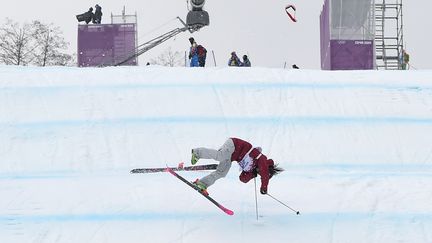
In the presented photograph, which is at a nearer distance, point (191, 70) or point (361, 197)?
point (361, 197)

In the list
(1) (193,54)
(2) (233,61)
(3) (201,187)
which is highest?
(1) (193,54)

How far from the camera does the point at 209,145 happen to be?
12375 millimetres

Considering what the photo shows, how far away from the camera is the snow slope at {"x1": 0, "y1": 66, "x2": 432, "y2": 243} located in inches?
342

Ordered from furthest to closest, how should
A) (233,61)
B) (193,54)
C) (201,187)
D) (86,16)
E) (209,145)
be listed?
(86,16) → (233,61) → (193,54) → (209,145) → (201,187)

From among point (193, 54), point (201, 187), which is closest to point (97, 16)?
point (193, 54)

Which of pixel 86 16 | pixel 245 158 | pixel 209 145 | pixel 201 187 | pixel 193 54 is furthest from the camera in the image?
pixel 86 16

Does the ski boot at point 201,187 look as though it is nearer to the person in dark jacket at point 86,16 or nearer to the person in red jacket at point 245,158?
the person in red jacket at point 245,158

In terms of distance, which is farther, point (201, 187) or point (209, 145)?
point (209, 145)

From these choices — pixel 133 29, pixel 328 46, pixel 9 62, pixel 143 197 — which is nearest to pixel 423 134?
pixel 143 197

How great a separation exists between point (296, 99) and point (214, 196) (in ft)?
16.3

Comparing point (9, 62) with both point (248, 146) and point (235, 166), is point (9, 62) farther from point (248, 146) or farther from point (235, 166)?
point (248, 146)

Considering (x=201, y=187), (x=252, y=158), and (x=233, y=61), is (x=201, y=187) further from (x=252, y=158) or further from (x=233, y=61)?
(x=233, y=61)

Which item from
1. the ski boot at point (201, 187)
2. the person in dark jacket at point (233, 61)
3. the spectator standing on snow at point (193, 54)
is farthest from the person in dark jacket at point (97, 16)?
the ski boot at point (201, 187)

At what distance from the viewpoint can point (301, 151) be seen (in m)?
12.2
